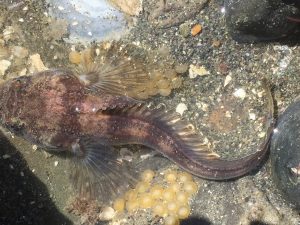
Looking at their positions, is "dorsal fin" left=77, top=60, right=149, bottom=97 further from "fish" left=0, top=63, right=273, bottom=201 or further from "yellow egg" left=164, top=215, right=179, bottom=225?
"yellow egg" left=164, top=215, right=179, bottom=225

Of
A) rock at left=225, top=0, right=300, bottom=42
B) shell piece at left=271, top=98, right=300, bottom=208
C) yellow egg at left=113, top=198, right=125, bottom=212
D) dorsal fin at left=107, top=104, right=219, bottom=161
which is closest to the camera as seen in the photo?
shell piece at left=271, top=98, right=300, bottom=208

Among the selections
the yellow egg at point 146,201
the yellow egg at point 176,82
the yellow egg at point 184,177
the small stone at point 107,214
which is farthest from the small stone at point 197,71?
the small stone at point 107,214

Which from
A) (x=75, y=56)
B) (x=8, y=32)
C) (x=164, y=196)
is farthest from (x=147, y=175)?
(x=8, y=32)

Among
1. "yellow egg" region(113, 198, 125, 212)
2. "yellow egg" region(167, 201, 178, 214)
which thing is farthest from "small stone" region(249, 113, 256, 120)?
"yellow egg" region(113, 198, 125, 212)

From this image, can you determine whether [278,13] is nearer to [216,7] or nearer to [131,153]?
[216,7]

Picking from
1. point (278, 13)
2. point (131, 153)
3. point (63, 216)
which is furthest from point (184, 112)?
point (63, 216)

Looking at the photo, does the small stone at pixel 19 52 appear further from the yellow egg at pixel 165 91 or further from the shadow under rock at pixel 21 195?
the yellow egg at pixel 165 91
